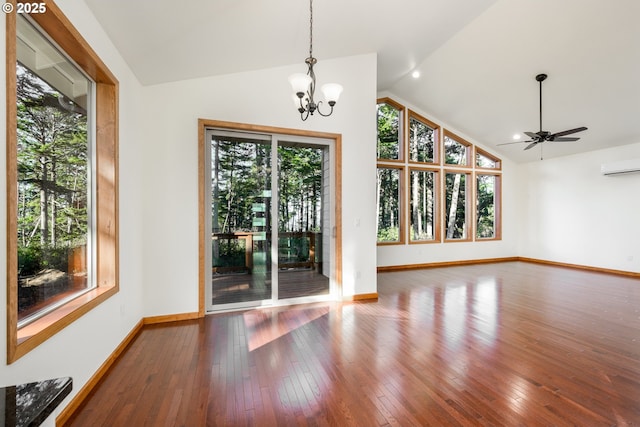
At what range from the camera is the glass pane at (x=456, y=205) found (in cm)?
767

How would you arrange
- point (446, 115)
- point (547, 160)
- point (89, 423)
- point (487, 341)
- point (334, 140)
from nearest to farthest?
point (89, 423) < point (487, 341) < point (334, 140) < point (446, 115) < point (547, 160)

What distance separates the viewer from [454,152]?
776 centimetres

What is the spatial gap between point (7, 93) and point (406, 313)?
160 inches

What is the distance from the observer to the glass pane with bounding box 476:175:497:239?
26.2 feet

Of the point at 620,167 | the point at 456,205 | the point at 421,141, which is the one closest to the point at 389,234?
the point at 456,205

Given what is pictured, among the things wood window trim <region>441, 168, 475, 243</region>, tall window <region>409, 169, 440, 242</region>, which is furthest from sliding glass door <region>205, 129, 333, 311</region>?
wood window trim <region>441, 168, 475, 243</region>

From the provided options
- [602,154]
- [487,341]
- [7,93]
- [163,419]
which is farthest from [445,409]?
[602,154]

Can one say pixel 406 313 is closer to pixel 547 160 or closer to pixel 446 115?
pixel 446 115

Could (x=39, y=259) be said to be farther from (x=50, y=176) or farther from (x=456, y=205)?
(x=456, y=205)

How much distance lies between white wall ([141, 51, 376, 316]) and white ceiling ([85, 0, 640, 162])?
8.0 inches

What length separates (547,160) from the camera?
7.62 metres

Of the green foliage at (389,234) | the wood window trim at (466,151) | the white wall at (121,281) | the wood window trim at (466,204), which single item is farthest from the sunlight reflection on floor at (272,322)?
the wood window trim at (466,151)

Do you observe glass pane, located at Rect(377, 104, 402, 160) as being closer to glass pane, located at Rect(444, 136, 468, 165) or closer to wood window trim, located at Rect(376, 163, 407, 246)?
wood window trim, located at Rect(376, 163, 407, 246)

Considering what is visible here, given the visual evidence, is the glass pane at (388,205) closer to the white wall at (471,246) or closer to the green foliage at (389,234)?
the green foliage at (389,234)
